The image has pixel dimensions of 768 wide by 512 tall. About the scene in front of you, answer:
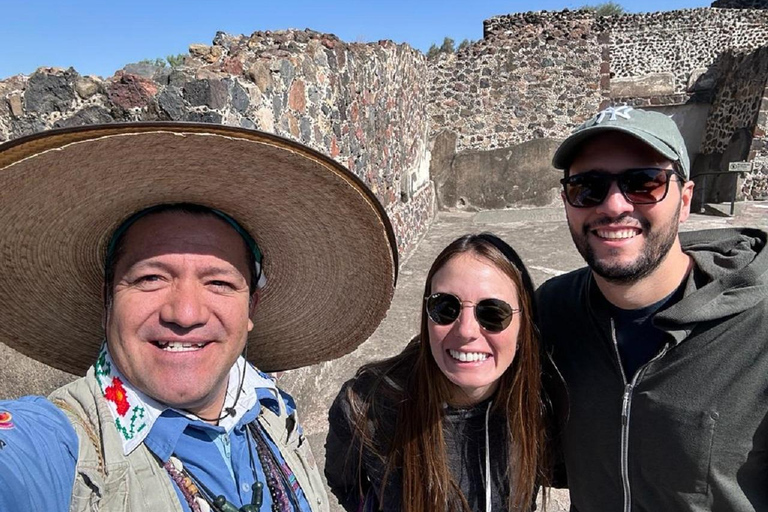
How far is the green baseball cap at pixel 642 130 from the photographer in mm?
1548

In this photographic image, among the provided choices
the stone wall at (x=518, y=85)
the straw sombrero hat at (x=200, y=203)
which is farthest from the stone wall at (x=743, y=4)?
the straw sombrero hat at (x=200, y=203)

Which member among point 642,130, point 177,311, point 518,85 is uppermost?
point 518,85

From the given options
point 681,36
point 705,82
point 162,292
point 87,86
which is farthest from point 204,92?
point 681,36

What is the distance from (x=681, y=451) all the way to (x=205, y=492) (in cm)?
116

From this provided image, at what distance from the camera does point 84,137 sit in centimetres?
99

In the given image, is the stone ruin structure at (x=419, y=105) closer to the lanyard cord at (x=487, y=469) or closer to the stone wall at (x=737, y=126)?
the stone wall at (x=737, y=126)

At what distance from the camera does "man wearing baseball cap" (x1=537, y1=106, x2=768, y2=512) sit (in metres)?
1.41

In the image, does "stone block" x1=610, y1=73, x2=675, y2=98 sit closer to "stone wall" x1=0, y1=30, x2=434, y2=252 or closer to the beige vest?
"stone wall" x1=0, y1=30, x2=434, y2=252

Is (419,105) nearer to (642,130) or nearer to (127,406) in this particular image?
(642,130)

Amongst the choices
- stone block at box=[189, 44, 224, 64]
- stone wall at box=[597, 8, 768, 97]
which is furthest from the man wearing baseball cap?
stone wall at box=[597, 8, 768, 97]

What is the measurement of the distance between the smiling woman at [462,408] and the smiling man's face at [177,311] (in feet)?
1.84

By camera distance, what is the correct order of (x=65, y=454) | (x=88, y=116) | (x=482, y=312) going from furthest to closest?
1. (x=88, y=116)
2. (x=482, y=312)
3. (x=65, y=454)

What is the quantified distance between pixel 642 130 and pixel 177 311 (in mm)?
1289

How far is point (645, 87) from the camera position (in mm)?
13820
